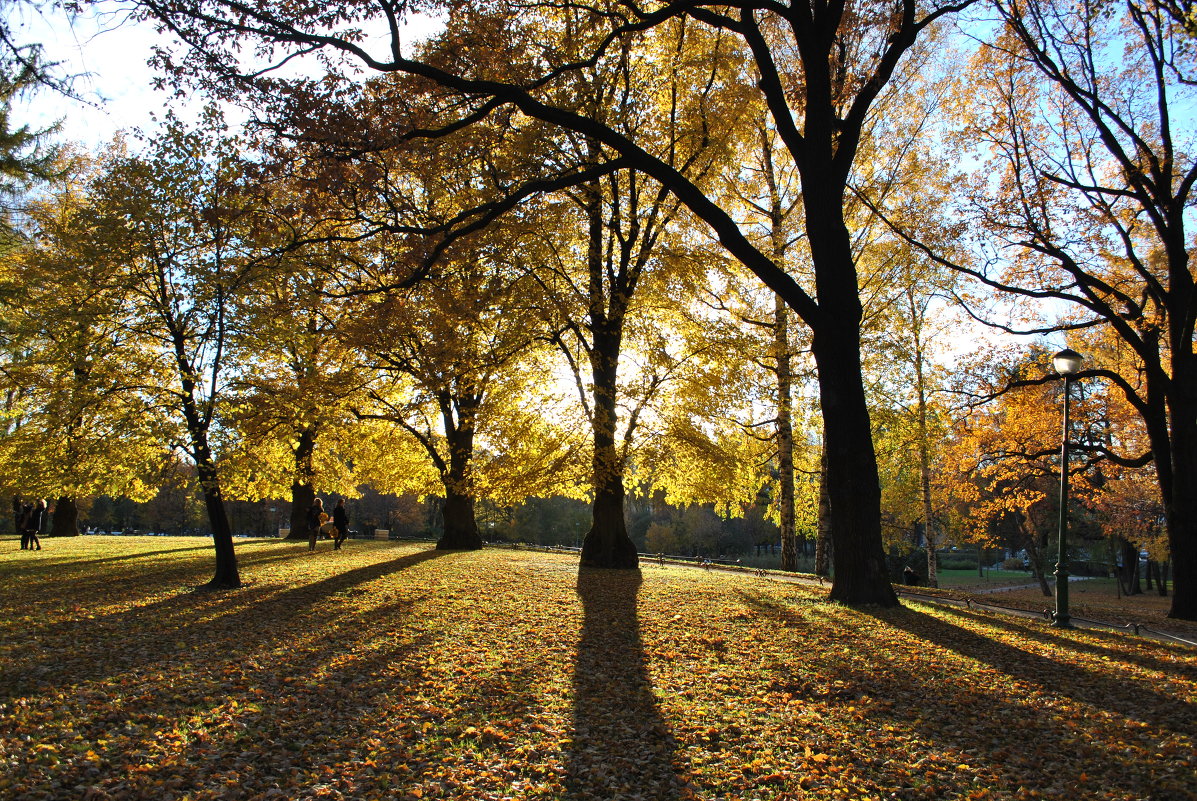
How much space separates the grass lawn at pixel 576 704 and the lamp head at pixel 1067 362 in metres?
4.02

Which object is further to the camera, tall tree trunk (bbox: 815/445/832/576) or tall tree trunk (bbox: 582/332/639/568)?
tall tree trunk (bbox: 815/445/832/576)

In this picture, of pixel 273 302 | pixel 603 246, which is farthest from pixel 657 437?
pixel 273 302

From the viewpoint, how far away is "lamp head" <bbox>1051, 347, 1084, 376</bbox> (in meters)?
10.8

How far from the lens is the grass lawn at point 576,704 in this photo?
14.3ft

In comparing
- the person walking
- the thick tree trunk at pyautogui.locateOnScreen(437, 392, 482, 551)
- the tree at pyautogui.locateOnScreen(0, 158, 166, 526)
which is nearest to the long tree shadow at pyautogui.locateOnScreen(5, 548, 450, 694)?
the tree at pyautogui.locateOnScreen(0, 158, 166, 526)

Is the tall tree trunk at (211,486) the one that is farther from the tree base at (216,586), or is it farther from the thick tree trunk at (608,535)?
the thick tree trunk at (608,535)

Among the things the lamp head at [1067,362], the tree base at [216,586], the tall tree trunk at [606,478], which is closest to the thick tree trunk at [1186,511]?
the lamp head at [1067,362]

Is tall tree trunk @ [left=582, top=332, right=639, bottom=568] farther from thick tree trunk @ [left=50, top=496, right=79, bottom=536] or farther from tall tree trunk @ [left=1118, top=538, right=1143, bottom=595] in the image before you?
tall tree trunk @ [left=1118, top=538, right=1143, bottom=595]

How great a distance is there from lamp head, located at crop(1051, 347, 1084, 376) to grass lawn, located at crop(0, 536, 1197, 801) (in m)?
4.02

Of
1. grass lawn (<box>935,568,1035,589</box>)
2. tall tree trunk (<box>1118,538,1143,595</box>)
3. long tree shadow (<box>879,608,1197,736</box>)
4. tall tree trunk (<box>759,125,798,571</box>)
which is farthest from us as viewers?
grass lawn (<box>935,568,1035,589</box>)

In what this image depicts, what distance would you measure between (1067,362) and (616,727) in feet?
31.9

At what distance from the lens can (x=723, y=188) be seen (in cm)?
1900

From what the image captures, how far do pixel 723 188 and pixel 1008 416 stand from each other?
10.3m

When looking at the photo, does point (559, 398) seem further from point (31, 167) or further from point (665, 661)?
point (31, 167)
